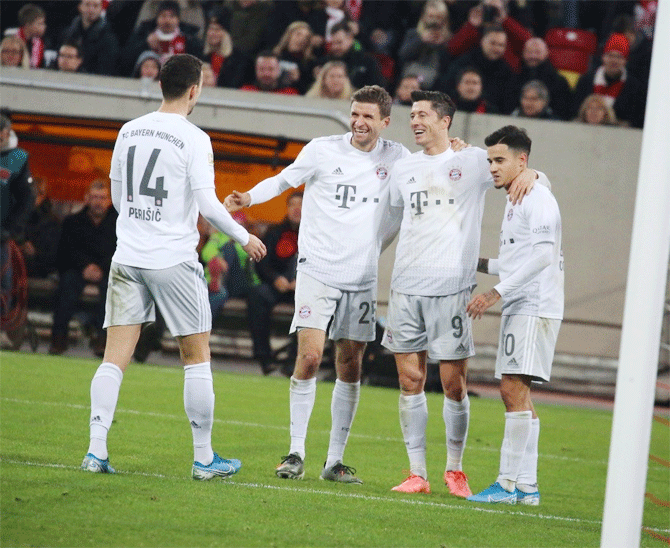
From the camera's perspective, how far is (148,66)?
14766mm

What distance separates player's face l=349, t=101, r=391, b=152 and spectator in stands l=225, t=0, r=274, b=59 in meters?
9.20

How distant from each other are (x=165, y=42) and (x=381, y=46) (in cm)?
314

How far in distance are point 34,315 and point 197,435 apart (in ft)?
30.1

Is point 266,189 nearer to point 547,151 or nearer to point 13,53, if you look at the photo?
point 547,151

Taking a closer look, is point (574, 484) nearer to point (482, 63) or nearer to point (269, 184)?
point (269, 184)

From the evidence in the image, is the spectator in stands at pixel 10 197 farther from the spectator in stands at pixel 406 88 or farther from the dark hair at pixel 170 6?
the spectator in stands at pixel 406 88

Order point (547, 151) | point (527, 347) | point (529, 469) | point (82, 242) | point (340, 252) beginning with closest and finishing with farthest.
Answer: point (527, 347)
point (529, 469)
point (340, 252)
point (82, 242)
point (547, 151)

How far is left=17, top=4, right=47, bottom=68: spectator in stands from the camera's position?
1548cm

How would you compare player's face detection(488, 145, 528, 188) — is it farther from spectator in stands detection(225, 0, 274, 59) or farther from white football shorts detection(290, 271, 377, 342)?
spectator in stands detection(225, 0, 274, 59)

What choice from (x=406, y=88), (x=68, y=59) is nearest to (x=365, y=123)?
(x=406, y=88)

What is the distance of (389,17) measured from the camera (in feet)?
53.6

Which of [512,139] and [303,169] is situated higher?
[512,139]

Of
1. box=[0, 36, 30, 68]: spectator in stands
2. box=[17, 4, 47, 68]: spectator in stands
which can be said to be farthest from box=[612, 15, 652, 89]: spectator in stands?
box=[0, 36, 30, 68]: spectator in stands

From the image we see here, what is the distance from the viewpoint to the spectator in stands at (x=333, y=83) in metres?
14.4
